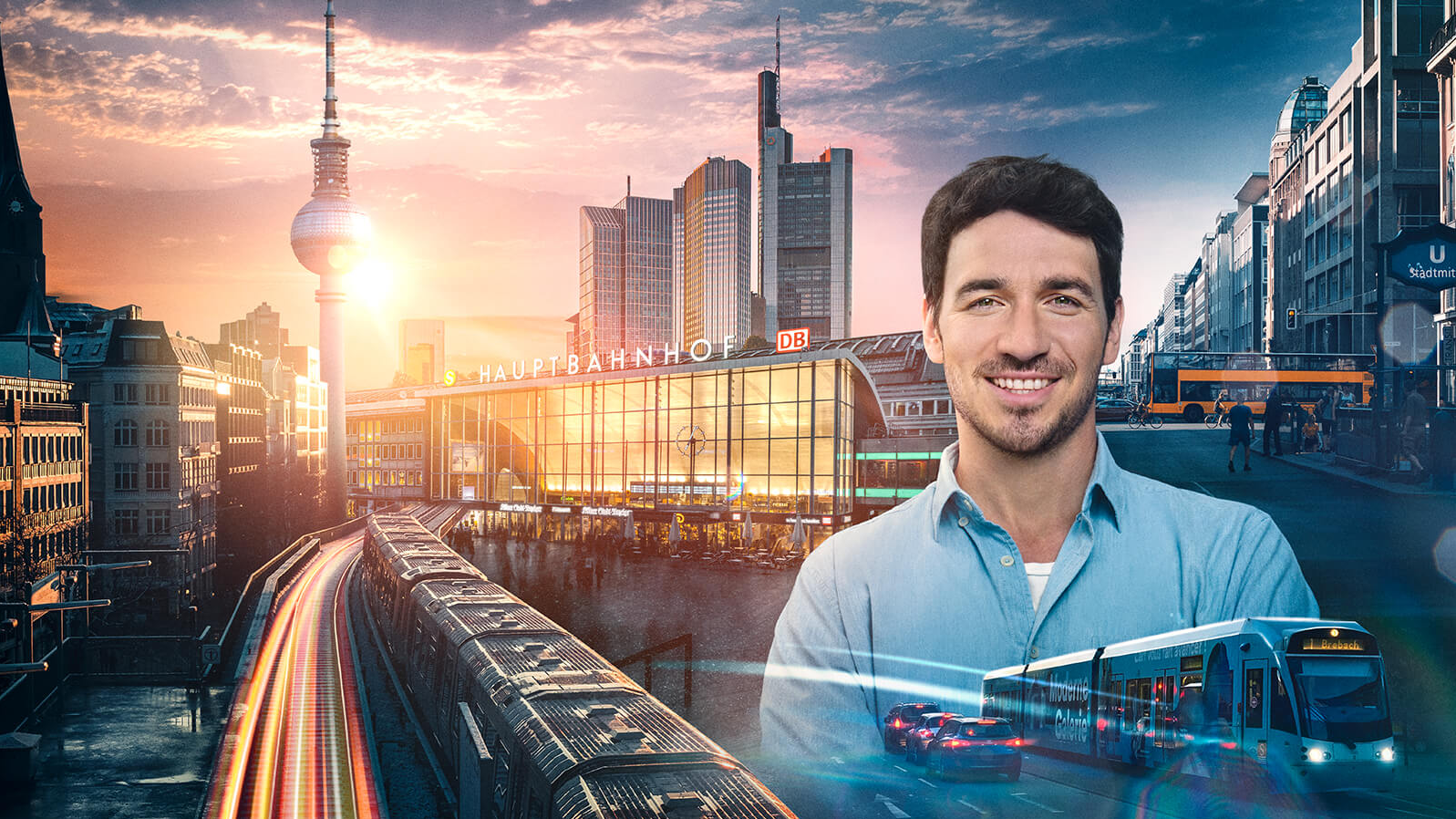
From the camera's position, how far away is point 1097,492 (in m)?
3.70

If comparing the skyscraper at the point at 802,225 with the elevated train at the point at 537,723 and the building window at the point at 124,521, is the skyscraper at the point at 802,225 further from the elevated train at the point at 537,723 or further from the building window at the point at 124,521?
the building window at the point at 124,521

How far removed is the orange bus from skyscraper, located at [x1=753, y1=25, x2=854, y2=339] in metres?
5.27

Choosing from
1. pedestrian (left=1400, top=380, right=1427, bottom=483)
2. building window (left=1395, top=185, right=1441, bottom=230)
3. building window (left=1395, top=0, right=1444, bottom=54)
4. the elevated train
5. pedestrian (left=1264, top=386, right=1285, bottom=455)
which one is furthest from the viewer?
building window (left=1395, top=0, right=1444, bottom=54)

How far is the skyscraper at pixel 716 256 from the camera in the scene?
85.9 metres

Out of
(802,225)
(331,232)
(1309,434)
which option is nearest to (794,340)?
(802,225)

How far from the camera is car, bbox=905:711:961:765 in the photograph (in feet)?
12.7

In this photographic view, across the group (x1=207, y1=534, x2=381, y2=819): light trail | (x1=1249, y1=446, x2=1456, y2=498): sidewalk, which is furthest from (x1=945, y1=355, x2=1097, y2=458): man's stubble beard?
(x1=207, y1=534, x2=381, y2=819): light trail

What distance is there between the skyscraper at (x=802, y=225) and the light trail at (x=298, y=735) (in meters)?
12.4

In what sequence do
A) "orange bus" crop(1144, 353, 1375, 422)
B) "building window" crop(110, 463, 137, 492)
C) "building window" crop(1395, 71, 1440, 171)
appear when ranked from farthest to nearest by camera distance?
1. "building window" crop(110, 463, 137, 492)
2. "building window" crop(1395, 71, 1440, 171)
3. "orange bus" crop(1144, 353, 1375, 422)

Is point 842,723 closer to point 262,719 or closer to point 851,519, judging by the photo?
point 851,519

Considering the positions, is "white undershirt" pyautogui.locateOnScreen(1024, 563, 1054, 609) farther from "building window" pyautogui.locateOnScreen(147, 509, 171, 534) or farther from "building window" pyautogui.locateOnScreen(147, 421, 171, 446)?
"building window" pyautogui.locateOnScreen(147, 421, 171, 446)

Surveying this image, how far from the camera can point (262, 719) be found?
78.8 feet

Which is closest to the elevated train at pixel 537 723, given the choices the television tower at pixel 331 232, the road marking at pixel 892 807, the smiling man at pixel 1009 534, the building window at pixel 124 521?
the road marking at pixel 892 807

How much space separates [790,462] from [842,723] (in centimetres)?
2435
